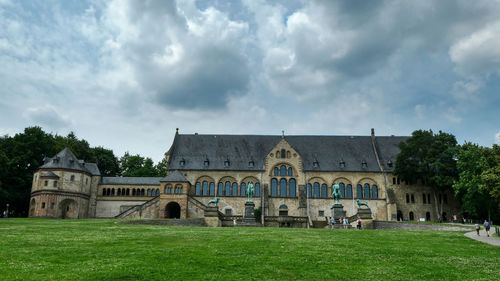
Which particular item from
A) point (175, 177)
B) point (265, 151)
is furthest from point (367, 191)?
point (175, 177)

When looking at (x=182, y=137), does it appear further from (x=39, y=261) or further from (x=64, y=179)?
(x=39, y=261)

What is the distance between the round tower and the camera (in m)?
54.8

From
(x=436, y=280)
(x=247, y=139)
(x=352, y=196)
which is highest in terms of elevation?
(x=247, y=139)

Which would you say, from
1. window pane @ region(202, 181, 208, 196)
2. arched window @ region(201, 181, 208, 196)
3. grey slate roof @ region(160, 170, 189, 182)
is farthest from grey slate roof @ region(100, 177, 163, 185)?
window pane @ region(202, 181, 208, 196)

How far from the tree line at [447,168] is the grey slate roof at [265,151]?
20.8 ft

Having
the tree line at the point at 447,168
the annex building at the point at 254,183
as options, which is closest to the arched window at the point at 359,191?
the annex building at the point at 254,183

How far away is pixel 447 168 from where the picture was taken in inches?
2045

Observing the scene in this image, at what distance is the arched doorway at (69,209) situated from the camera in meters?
56.9

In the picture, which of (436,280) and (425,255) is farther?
(425,255)

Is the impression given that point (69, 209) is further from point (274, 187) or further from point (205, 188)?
point (274, 187)

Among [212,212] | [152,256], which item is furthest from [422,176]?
[152,256]

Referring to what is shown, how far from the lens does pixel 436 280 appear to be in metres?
13.1

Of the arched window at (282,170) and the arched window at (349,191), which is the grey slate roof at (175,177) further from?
the arched window at (349,191)

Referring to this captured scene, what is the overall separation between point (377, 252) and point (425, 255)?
217cm
